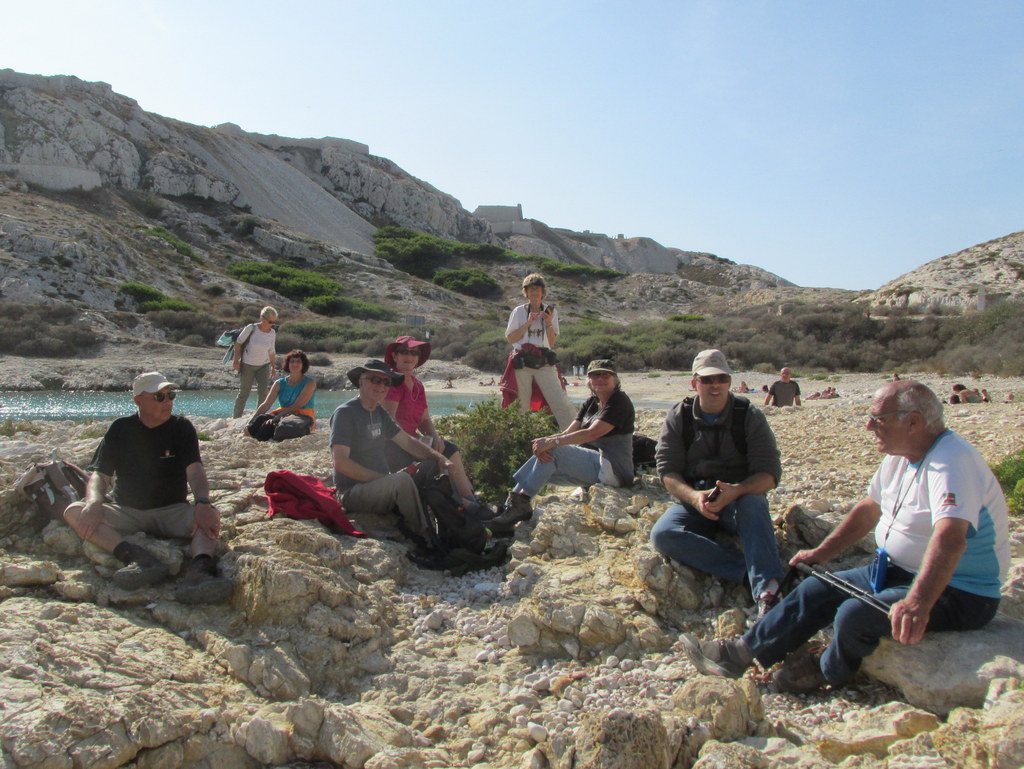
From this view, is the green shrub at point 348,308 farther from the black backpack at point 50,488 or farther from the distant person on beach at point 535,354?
→ the black backpack at point 50,488

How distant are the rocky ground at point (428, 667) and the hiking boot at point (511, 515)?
0.32 ft

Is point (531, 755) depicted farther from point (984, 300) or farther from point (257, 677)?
point (984, 300)

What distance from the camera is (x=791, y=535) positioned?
428cm

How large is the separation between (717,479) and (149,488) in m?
3.24

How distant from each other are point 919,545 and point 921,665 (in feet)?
1.50

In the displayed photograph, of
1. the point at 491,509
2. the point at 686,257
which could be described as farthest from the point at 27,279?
the point at 686,257

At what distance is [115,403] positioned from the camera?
19.1 m

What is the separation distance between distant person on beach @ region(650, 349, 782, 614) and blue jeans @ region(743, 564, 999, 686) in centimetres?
42

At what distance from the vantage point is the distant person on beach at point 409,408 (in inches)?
215

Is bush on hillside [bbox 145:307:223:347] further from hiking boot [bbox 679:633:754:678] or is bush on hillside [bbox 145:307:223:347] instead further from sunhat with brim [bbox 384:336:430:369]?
hiking boot [bbox 679:633:754:678]

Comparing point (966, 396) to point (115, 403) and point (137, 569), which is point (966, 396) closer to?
point (137, 569)

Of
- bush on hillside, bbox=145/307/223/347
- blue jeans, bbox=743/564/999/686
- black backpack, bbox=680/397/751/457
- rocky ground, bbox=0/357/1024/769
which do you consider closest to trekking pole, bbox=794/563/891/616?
blue jeans, bbox=743/564/999/686

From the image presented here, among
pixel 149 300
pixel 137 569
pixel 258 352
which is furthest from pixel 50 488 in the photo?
pixel 149 300

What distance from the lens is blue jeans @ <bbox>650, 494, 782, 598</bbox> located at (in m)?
3.56
